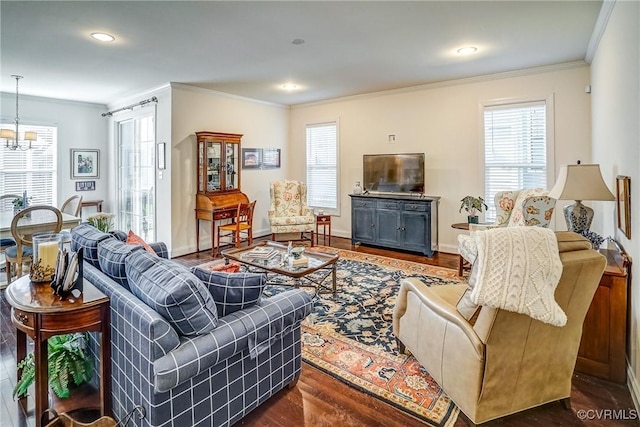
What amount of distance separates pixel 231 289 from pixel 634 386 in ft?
7.78

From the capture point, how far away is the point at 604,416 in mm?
1921

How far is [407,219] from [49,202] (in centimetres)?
634

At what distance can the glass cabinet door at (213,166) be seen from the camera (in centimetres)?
569

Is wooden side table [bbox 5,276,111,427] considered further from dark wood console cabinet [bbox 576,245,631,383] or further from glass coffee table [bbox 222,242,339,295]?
dark wood console cabinet [bbox 576,245,631,383]

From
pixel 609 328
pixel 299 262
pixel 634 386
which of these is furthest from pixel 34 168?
pixel 634 386

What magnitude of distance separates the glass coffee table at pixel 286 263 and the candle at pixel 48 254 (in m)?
1.72

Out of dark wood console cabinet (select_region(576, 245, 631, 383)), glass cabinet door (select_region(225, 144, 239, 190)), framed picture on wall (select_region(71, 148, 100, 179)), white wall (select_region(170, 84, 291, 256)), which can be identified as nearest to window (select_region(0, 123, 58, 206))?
framed picture on wall (select_region(71, 148, 100, 179))

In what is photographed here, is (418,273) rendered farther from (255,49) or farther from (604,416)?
(255,49)

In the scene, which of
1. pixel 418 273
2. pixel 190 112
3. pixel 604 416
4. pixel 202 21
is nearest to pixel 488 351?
pixel 604 416

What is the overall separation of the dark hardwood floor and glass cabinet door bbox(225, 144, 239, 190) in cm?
404

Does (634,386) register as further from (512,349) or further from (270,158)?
(270,158)

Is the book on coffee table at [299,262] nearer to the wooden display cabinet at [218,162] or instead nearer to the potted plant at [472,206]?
the potted plant at [472,206]

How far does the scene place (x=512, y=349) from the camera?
1.70 meters

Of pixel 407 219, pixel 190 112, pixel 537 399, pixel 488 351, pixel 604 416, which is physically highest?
pixel 190 112
